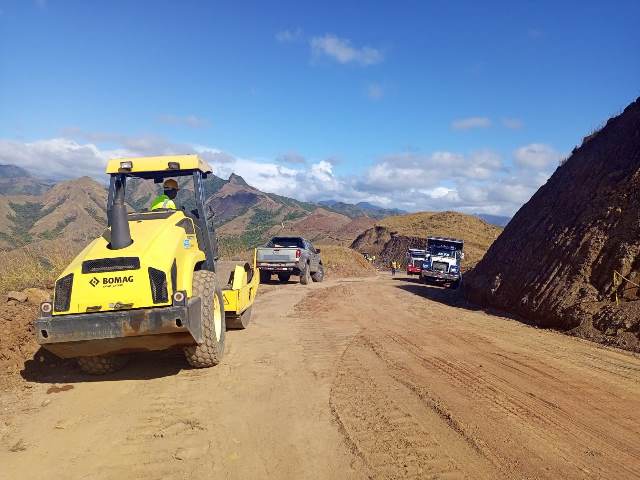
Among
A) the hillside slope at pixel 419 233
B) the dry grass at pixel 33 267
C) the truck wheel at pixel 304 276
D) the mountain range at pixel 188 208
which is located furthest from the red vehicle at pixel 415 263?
the dry grass at pixel 33 267

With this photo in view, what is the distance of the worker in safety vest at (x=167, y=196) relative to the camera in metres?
7.46

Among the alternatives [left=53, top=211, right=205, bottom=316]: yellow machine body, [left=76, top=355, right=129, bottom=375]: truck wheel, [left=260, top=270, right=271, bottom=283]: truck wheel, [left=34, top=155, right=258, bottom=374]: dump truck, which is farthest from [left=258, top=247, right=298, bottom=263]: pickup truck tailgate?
[left=53, top=211, right=205, bottom=316]: yellow machine body

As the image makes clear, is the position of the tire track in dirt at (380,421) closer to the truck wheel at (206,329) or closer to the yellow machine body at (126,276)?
the truck wheel at (206,329)

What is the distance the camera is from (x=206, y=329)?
598 cm

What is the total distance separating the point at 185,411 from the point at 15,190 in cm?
14858

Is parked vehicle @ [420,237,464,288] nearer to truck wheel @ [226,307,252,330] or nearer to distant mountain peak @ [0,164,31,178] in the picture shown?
truck wheel @ [226,307,252,330]

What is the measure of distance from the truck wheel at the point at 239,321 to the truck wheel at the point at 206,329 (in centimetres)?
195

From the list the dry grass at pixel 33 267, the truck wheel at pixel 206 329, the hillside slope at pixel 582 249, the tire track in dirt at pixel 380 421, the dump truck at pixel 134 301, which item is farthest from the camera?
the dry grass at pixel 33 267

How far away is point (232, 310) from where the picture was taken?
771cm

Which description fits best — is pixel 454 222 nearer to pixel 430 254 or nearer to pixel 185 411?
pixel 430 254

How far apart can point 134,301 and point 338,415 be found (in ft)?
8.82

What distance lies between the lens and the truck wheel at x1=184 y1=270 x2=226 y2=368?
598cm

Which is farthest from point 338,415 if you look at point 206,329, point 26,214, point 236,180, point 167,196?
point 236,180

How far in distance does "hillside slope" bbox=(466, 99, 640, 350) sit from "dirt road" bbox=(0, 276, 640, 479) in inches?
90.5
